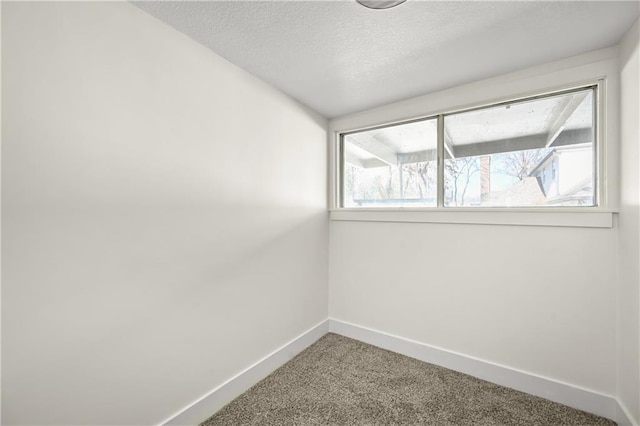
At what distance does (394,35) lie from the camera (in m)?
1.53

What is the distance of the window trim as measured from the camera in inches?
66.7

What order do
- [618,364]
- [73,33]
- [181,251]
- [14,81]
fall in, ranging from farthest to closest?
[618,364] < [181,251] < [73,33] < [14,81]

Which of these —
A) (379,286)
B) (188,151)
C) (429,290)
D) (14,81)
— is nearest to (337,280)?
(379,286)

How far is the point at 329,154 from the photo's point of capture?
2865 mm

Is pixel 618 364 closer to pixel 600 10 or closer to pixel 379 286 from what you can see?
pixel 379 286

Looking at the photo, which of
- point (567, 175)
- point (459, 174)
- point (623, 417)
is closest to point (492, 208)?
point (459, 174)

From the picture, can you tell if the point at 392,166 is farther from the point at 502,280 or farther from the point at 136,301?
the point at 136,301

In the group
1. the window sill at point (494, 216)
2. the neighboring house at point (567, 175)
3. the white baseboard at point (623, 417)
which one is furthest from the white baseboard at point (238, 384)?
the neighboring house at point (567, 175)

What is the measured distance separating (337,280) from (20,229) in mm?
2325

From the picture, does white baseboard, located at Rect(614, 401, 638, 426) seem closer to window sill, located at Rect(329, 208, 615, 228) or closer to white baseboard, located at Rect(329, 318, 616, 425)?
white baseboard, located at Rect(329, 318, 616, 425)

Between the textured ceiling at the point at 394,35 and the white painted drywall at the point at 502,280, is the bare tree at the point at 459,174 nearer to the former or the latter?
the white painted drywall at the point at 502,280

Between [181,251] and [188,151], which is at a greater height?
[188,151]

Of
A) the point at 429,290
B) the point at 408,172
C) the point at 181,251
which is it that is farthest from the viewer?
the point at 408,172

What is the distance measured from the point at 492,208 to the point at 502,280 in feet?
1.77
